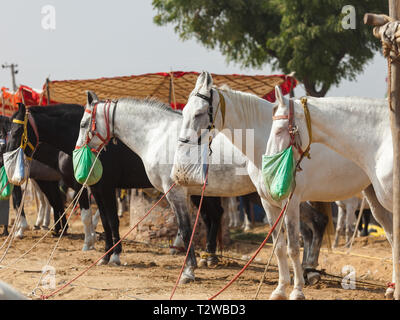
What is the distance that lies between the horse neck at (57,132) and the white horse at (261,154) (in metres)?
3.47

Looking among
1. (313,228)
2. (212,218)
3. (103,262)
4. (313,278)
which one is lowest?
(103,262)

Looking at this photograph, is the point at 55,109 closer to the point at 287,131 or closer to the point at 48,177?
the point at 48,177

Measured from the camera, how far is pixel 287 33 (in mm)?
19125

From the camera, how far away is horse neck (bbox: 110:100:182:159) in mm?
7363

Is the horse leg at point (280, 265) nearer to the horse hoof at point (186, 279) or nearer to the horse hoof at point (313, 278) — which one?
the horse hoof at point (313, 278)

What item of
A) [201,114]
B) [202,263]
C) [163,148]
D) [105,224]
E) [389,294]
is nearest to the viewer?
[389,294]

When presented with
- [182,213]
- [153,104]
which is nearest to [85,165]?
[153,104]

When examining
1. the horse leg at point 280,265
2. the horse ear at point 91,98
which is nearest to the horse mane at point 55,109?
the horse ear at point 91,98

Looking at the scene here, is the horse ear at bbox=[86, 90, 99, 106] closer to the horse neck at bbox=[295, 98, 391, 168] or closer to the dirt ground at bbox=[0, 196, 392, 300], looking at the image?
the dirt ground at bbox=[0, 196, 392, 300]

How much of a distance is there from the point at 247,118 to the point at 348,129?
4.54ft

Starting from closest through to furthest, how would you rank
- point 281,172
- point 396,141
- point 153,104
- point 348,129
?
point 396,141 → point 281,172 → point 348,129 → point 153,104

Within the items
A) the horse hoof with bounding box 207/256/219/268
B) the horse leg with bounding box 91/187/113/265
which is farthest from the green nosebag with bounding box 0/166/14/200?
the horse hoof with bounding box 207/256/219/268

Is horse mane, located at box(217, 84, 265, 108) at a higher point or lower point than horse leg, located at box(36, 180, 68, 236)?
higher
